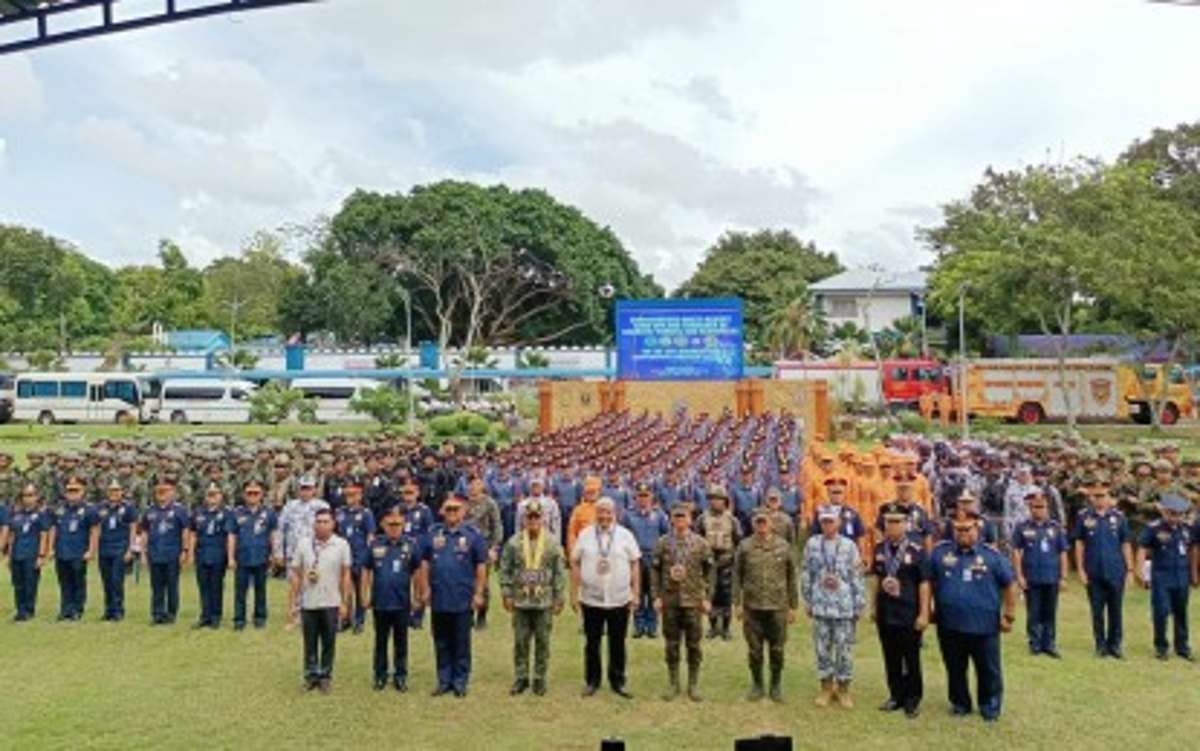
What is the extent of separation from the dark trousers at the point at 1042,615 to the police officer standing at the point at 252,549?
19.8ft

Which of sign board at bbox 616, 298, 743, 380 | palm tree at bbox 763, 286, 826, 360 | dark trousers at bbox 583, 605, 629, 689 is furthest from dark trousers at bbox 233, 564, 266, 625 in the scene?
palm tree at bbox 763, 286, 826, 360

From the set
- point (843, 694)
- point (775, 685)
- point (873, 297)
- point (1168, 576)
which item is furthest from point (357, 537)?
point (873, 297)

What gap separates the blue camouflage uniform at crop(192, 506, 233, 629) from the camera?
9656 mm

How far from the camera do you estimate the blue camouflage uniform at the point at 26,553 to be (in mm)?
10031

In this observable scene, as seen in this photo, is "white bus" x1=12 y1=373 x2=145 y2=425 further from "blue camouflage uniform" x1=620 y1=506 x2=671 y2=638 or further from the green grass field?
"blue camouflage uniform" x1=620 y1=506 x2=671 y2=638

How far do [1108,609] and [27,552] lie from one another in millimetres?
8801

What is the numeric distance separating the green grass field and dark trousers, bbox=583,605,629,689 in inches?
5.3

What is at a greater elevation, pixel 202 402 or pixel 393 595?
pixel 202 402

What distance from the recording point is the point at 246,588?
9.73 m

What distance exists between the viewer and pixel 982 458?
45.4 feet

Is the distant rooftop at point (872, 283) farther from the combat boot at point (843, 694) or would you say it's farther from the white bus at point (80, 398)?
the combat boot at point (843, 694)

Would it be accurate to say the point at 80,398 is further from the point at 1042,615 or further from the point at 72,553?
the point at 1042,615

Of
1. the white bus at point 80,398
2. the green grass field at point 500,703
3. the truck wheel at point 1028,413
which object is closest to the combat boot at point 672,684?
the green grass field at point 500,703

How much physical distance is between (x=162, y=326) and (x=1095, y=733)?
68.3 meters
